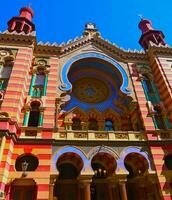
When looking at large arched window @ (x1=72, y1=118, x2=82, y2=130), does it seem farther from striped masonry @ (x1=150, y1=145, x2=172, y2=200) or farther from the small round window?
striped masonry @ (x1=150, y1=145, x2=172, y2=200)

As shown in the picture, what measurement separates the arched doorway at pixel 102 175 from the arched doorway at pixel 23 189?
5121 mm

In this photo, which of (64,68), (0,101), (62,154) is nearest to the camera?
(62,154)

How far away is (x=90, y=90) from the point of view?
73.5ft

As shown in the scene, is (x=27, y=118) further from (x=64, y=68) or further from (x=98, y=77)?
(x=98, y=77)

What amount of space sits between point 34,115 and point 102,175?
7832 mm

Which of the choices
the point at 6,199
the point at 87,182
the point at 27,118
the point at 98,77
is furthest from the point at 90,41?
→ the point at 6,199

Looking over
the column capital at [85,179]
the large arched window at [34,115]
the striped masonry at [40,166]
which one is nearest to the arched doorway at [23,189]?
the striped masonry at [40,166]

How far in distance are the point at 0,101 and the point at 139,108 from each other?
12.1 metres

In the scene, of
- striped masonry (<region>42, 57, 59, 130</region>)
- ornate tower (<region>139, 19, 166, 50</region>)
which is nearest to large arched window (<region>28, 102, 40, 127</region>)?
striped masonry (<region>42, 57, 59, 130</region>)

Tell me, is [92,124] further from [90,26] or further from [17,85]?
[90,26]

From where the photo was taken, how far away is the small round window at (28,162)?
14.3 meters

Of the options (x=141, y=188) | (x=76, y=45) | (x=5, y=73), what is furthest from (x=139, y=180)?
(x=76, y=45)

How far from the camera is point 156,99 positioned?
1962 cm

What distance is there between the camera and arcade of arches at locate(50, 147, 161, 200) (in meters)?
14.6
